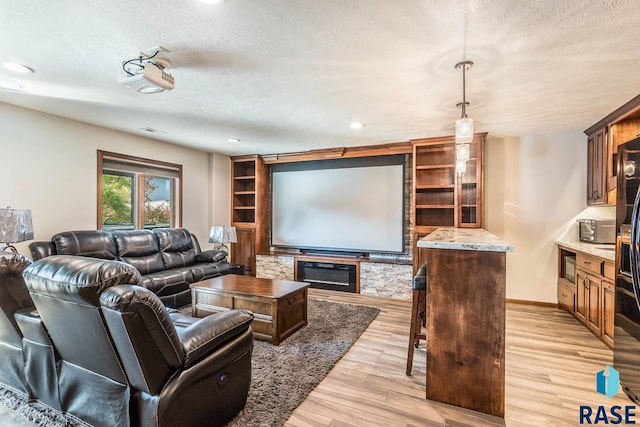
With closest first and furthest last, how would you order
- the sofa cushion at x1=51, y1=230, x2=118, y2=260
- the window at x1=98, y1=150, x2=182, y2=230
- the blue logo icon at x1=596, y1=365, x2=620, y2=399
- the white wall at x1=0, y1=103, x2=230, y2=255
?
the blue logo icon at x1=596, y1=365, x2=620, y2=399 < the white wall at x1=0, y1=103, x2=230, y2=255 < the sofa cushion at x1=51, y1=230, x2=118, y2=260 < the window at x1=98, y1=150, x2=182, y2=230

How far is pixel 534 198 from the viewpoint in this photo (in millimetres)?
4227

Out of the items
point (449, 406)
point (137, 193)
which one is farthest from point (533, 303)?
point (137, 193)

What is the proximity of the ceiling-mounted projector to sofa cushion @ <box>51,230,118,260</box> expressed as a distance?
2.32 meters

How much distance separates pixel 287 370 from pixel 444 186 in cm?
341

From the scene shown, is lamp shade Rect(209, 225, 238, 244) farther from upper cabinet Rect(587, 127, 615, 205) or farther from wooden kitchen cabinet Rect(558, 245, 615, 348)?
upper cabinet Rect(587, 127, 615, 205)

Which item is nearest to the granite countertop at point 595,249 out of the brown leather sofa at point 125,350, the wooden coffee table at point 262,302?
the wooden coffee table at point 262,302

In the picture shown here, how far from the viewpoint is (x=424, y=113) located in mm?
3316

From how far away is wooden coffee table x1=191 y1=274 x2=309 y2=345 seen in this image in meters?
2.94

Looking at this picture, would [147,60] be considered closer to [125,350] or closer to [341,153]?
[125,350]

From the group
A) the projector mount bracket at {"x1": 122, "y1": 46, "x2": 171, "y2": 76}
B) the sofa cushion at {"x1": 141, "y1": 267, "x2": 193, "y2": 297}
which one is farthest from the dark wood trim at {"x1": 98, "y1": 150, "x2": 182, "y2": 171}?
the projector mount bracket at {"x1": 122, "y1": 46, "x2": 171, "y2": 76}

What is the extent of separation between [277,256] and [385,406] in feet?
12.6

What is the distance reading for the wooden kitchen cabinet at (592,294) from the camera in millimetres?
2824

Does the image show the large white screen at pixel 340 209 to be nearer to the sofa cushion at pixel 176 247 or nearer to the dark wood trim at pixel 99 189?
the sofa cushion at pixel 176 247

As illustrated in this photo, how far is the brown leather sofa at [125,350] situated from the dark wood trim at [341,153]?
3.90 m
